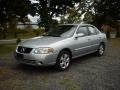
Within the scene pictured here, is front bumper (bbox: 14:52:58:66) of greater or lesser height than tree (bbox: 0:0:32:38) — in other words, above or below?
below

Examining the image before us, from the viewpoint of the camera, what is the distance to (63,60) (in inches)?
266

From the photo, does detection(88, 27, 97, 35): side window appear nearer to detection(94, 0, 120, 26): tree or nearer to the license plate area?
the license plate area

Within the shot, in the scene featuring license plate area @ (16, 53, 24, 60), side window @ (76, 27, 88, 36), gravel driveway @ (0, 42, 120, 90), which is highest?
side window @ (76, 27, 88, 36)

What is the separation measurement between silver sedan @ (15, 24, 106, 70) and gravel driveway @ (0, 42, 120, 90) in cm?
41

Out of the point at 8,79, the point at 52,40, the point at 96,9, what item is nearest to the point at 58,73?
the point at 52,40

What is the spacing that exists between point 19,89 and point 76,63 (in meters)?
3.35

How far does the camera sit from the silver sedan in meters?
6.24

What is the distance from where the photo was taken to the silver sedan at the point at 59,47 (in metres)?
6.24

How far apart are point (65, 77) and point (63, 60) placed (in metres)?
0.84

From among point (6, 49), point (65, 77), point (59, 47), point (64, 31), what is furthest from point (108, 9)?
point (65, 77)

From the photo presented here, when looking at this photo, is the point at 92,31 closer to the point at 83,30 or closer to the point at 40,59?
the point at 83,30

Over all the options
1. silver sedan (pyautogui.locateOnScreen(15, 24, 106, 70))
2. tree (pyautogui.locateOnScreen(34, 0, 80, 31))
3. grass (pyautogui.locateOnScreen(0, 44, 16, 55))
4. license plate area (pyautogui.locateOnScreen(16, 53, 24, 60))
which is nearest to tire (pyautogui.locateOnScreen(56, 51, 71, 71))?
silver sedan (pyautogui.locateOnScreen(15, 24, 106, 70))

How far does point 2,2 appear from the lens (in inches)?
434

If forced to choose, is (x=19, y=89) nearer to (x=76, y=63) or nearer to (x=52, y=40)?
(x=52, y=40)
